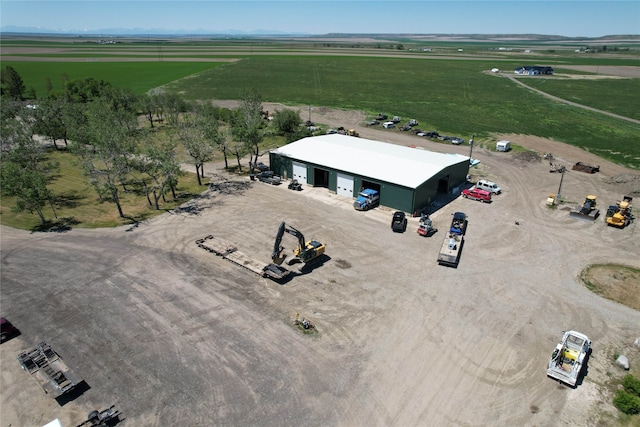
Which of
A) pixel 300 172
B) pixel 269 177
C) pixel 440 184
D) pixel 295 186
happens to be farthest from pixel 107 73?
pixel 440 184

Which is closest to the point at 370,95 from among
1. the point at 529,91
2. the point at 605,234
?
→ the point at 529,91

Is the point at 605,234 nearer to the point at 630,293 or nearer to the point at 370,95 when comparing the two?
the point at 630,293

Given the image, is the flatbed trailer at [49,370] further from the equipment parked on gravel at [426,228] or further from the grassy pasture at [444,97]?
the grassy pasture at [444,97]

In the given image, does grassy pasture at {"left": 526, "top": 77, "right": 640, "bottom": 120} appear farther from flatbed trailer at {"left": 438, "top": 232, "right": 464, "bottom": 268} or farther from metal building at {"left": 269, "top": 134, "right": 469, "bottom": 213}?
flatbed trailer at {"left": 438, "top": 232, "right": 464, "bottom": 268}

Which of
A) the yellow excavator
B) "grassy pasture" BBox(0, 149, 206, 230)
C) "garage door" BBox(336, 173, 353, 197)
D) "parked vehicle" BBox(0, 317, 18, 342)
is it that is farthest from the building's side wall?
"parked vehicle" BBox(0, 317, 18, 342)

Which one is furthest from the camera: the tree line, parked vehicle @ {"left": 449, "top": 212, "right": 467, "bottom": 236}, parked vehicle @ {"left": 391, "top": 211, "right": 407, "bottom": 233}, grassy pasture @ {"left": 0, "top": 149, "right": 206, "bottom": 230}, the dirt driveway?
the tree line
